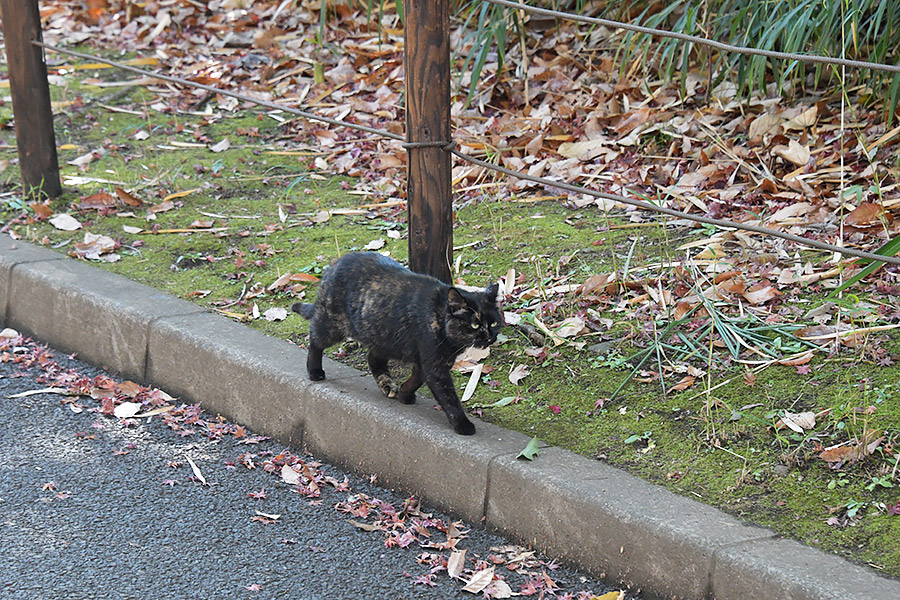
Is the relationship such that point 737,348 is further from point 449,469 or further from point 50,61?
point 50,61

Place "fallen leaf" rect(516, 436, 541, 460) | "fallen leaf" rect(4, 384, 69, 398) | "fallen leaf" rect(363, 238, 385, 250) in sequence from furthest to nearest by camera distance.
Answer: "fallen leaf" rect(363, 238, 385, 250) → "fallen leaf" rect(4, 384, 69, 398) → "fallen leaf" rect(516, 436, 541, 460)

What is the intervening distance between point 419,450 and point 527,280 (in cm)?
113

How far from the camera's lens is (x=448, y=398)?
298 cm

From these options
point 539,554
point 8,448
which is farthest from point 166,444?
point 539,554

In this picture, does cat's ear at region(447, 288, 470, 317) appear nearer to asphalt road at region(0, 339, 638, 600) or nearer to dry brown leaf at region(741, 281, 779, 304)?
asphalt road at region(0, 339, 638, 600)

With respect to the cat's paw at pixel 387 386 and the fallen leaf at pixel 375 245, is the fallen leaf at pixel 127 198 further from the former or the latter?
the cat's paw at pixel 387 386

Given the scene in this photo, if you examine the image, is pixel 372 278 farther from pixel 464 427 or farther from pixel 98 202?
pixel 98 202

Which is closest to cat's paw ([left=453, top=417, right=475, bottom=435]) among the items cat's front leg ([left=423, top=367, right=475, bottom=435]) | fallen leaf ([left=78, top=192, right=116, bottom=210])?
cat's front leg ([left=423, top=367, right=475, bottom=435])

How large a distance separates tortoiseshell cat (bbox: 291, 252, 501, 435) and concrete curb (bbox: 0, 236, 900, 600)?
89 millimetres

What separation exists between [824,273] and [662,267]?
0.55 metres

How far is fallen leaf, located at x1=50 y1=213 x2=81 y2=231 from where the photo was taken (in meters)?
4.86

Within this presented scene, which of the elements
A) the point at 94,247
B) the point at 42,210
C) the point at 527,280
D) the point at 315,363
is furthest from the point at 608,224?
the point at 42,210

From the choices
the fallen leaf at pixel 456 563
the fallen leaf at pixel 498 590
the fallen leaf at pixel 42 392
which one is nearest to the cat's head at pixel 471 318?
the fallen leaf at pixel 456 563

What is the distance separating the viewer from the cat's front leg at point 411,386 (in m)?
3.15
